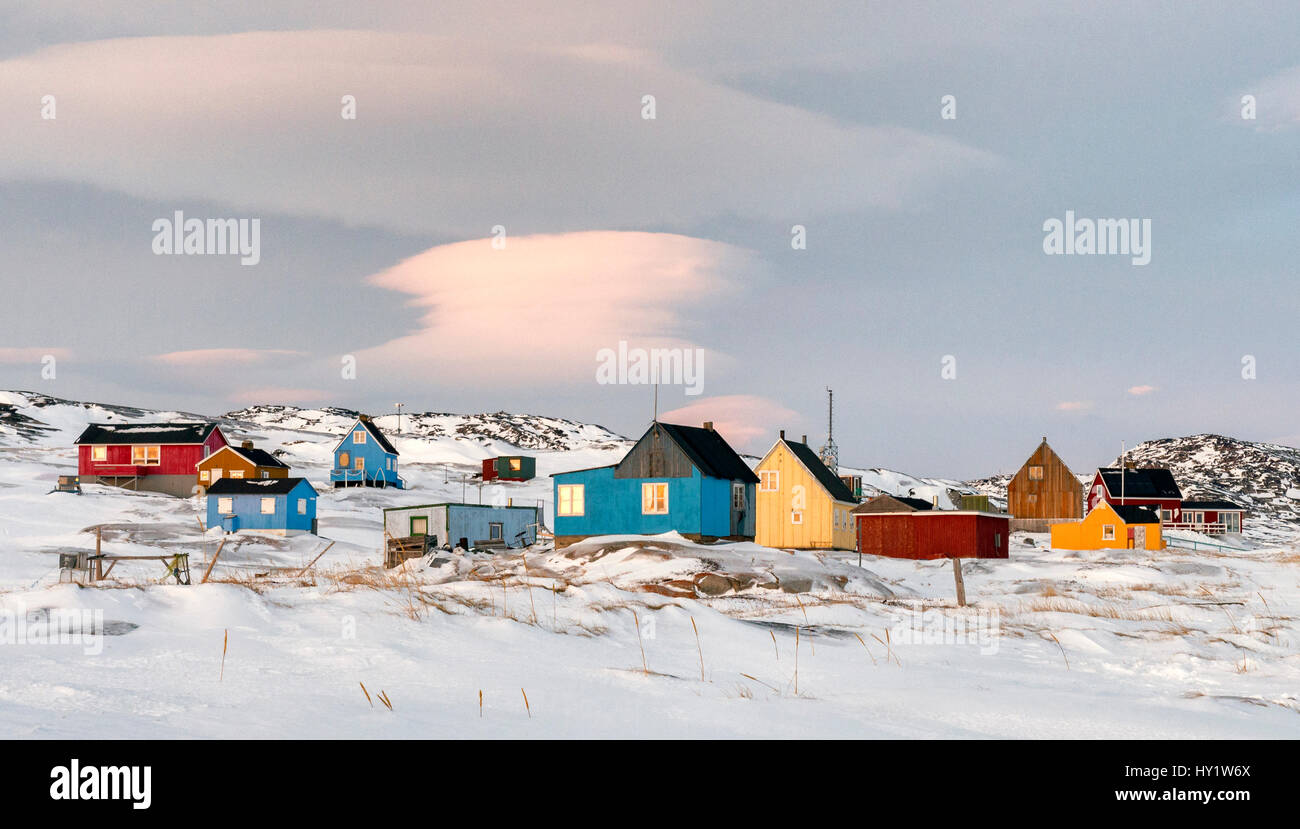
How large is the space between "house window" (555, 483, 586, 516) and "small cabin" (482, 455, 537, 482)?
153 feet

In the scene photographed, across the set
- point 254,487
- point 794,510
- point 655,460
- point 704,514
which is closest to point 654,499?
point 655,460

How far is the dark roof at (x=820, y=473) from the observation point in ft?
171

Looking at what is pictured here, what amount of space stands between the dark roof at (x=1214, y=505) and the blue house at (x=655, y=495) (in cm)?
5572

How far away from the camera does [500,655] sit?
1195cm

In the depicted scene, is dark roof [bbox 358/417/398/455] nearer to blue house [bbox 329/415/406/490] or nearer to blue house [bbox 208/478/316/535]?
blue house [bbox 329/415/406/490]

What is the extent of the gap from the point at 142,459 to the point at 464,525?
42269 mm

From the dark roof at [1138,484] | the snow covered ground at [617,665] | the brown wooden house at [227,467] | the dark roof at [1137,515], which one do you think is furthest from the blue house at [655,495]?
the dark roof at [1138,484]

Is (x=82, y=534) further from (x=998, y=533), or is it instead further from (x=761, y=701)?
(x=761, y=701)

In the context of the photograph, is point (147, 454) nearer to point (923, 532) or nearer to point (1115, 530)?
point (923, 532)

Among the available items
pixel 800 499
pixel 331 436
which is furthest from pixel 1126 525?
pixel 331 436

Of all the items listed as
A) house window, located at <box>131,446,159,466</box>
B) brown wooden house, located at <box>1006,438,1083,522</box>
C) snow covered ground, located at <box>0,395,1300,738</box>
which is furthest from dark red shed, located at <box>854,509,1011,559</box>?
house window, located at <box>131,446,159,466</box>

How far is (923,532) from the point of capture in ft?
166

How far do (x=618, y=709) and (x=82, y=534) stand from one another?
4727cm

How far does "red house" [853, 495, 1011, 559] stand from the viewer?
49875mm
